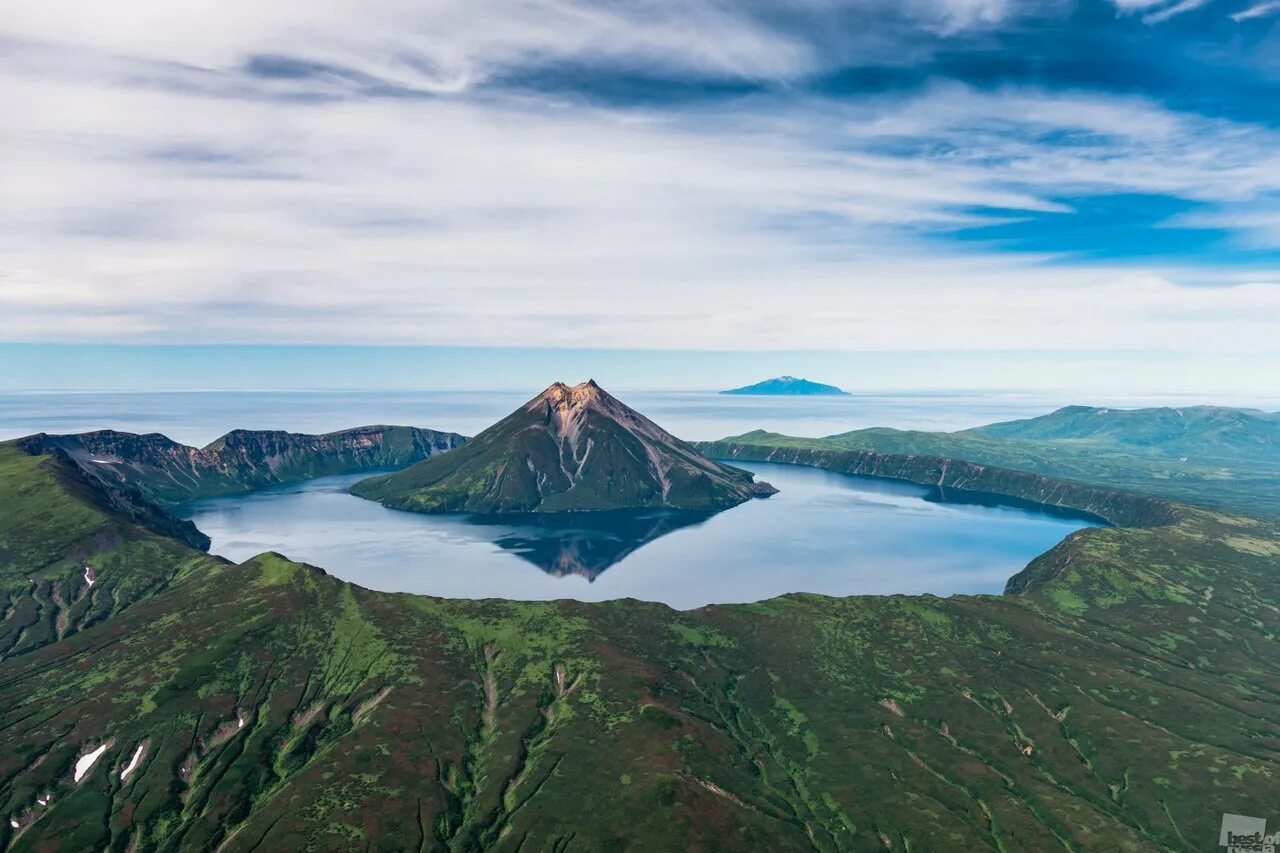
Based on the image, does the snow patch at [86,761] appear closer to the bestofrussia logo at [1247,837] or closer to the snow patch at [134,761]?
the snow patch at [134,761]

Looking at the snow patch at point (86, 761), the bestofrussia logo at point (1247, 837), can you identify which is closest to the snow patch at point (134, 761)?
the snow patch at point (86, 761)

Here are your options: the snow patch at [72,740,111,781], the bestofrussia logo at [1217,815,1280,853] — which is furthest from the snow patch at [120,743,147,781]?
the bestofrussia logo at [1217,815,1280,853]

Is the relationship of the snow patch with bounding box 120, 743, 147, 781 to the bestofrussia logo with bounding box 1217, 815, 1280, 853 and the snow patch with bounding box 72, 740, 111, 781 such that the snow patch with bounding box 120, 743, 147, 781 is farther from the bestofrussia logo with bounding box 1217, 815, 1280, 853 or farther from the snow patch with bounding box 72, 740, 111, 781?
the bestofrussia logo with bounding box 1217, 815, 1280, 853

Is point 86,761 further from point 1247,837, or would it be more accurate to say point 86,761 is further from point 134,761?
point 1247,837

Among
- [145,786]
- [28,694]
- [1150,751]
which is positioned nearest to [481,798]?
[145,786]

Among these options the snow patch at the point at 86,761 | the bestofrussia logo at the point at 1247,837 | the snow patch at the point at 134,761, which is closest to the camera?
the bestofrussia logo at the point at 1247,837

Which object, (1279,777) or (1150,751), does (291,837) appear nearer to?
(1150,751)
